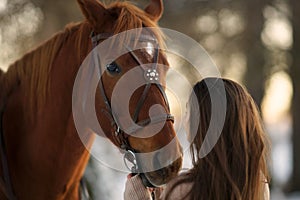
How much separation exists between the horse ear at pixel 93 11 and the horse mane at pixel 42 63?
5 centimetres

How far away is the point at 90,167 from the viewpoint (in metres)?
5.03

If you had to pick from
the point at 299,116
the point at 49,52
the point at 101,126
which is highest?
the point at 49,52

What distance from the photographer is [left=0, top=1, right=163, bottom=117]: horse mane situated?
9.11 feet

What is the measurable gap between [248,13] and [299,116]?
2263 millimetres

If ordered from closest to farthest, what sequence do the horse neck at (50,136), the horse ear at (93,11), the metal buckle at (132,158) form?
1. the metal buckle at (132,158)
2. the horse ear at (93,11)
3. the horse neck at (50,136)

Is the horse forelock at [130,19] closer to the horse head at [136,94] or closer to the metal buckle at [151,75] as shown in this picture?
the horse head at [136,94]

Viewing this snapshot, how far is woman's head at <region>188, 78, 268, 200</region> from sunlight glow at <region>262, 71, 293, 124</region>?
6.94 meters

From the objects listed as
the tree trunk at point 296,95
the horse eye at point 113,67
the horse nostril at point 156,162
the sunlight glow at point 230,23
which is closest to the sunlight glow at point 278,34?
the tree trunk at point 296,95

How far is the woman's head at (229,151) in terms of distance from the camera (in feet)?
7.73

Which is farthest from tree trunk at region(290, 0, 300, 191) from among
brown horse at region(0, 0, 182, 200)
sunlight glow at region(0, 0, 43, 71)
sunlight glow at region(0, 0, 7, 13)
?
brown horse at region(0, 0, 182, 200)

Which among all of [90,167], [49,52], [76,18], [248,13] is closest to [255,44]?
[248,13]

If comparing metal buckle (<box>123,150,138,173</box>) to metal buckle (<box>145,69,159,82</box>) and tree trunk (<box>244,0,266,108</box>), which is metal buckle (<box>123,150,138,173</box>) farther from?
tree trunk (<box>244,0,266,108</box>)

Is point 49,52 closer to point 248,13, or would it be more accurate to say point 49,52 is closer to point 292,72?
point 248,13

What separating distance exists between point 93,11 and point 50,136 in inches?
25.6
